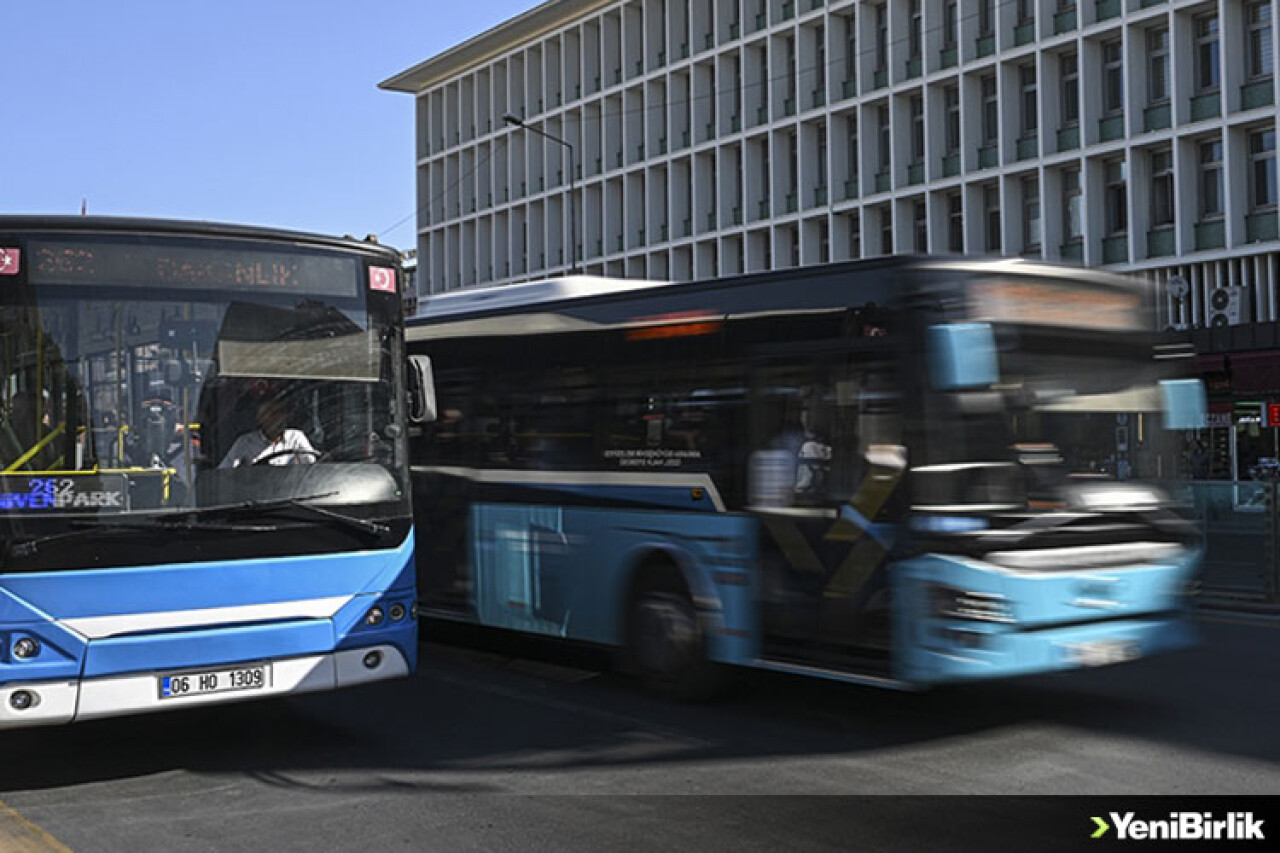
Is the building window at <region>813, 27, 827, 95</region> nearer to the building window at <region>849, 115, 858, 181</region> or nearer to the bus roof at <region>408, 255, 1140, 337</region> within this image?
the building window at <region>849, 115, 858, 181</region>

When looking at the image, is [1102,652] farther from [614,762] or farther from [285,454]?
[285,454]

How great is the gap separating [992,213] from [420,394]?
3615 centimetres

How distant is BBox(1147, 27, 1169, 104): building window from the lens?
37312 millimetres

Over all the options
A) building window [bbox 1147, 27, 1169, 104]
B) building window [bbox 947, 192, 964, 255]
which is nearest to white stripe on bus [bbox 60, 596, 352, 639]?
building window [bbox 1147, 27, 1169, 104]

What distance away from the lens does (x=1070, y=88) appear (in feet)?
131

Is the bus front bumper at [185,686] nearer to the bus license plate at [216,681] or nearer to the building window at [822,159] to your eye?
the bus license plate at [216,681]

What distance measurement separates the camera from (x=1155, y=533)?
870 cm

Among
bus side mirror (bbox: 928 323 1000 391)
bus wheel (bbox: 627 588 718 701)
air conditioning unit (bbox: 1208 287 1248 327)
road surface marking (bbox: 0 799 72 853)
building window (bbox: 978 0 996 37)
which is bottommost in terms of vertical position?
road surface marking (bbox: 0 799 72 853)

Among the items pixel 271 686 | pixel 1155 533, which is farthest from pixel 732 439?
pixel 271 686

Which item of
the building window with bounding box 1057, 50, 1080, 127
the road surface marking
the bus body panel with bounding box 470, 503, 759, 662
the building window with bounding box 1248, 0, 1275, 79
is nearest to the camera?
the road surface marking

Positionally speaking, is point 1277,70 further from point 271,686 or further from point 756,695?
point 271,686

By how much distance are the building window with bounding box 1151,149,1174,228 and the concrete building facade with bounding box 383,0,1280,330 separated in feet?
0.22

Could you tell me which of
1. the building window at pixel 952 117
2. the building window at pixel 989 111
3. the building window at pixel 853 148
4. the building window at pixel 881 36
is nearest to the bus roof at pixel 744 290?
the building window at pixel 989 111

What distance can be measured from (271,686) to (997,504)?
3872 millimetres
